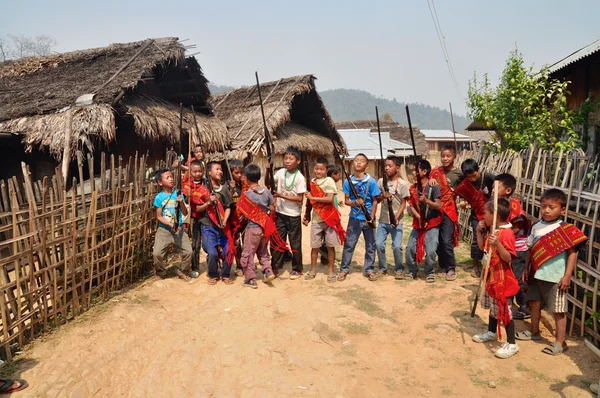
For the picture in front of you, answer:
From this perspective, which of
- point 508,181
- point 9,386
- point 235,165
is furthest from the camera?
point 235,165

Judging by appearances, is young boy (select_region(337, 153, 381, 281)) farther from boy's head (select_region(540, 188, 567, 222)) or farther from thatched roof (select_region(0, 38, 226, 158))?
thatched roof (select_region(0, 38, 226, 158))

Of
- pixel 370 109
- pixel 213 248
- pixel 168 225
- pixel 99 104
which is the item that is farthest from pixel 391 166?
pixel 370 109

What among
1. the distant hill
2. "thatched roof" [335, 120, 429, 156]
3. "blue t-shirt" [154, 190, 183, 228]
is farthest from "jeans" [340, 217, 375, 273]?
the distant hill

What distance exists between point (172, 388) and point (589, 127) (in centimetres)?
834

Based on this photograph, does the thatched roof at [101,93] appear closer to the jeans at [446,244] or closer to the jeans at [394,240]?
the jeans at [394,240]

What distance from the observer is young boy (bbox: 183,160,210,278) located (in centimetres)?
511

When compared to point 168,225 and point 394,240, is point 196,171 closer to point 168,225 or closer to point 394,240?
point 168,225

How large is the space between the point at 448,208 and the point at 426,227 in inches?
14.1

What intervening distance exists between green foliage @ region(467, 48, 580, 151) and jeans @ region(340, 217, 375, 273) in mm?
3820

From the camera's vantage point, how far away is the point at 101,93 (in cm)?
748

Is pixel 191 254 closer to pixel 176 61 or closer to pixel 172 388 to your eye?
pixel 172 388

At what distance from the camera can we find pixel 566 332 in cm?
351

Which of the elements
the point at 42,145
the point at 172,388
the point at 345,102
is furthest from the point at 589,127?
the point at 345,102

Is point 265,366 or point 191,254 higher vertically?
point 191,254
